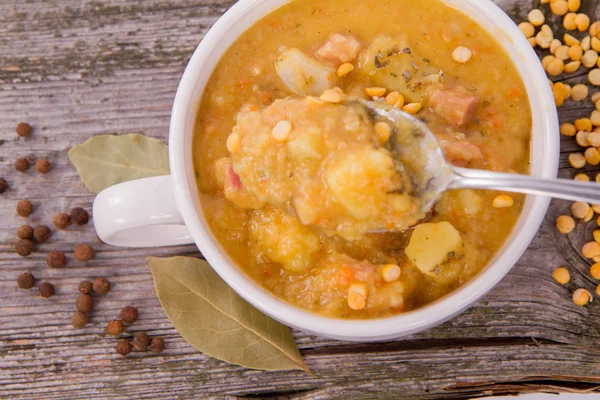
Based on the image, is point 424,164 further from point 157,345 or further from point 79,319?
point 79,319

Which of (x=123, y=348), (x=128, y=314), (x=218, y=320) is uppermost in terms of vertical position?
(x=218, y=320)

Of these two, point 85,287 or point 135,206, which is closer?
point 135,206

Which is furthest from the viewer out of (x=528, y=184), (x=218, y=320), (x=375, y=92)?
(x=218, y=320)

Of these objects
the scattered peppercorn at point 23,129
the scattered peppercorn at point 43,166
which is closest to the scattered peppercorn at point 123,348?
the scattered peppercorn at point 43,166

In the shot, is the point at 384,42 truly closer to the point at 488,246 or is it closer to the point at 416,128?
the point at 416,128

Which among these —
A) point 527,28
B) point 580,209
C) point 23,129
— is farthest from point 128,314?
point 527,28

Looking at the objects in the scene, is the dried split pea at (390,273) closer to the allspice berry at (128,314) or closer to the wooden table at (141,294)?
the wooden table at (141,294)

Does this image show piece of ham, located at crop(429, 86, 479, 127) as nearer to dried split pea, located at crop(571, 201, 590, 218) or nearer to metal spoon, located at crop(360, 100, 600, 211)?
metal spoon, located at crop(360, 100, 600, 211)
